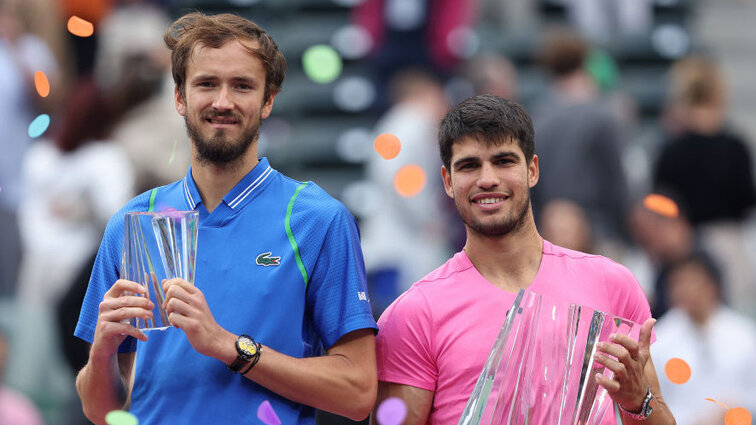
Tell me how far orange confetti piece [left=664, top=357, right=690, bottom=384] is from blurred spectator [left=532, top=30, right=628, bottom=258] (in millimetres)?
696

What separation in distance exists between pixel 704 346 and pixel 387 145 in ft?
7.65

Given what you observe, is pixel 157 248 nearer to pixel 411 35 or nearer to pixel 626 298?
pixel 626 298

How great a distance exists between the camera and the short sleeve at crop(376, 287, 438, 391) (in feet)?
11.2

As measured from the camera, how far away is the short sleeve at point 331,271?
3.30 m

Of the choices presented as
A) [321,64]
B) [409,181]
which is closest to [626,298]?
[409,181]

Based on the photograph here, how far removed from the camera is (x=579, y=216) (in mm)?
6293

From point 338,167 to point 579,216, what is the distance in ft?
10.8

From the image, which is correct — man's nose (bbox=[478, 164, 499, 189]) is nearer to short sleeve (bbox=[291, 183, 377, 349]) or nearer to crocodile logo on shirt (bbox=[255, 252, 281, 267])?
short sleeve (bbox=[291, 183, 377, 349])

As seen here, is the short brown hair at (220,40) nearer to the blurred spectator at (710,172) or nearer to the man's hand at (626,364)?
the man's hand at (626,364)

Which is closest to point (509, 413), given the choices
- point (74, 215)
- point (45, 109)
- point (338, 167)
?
point (74, 215)

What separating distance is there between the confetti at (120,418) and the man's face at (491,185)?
3.40 feet

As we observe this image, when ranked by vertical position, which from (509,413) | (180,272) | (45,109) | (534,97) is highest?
(534,97)

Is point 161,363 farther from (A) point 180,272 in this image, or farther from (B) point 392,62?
(B) point 392,62

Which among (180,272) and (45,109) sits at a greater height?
(45,109)
